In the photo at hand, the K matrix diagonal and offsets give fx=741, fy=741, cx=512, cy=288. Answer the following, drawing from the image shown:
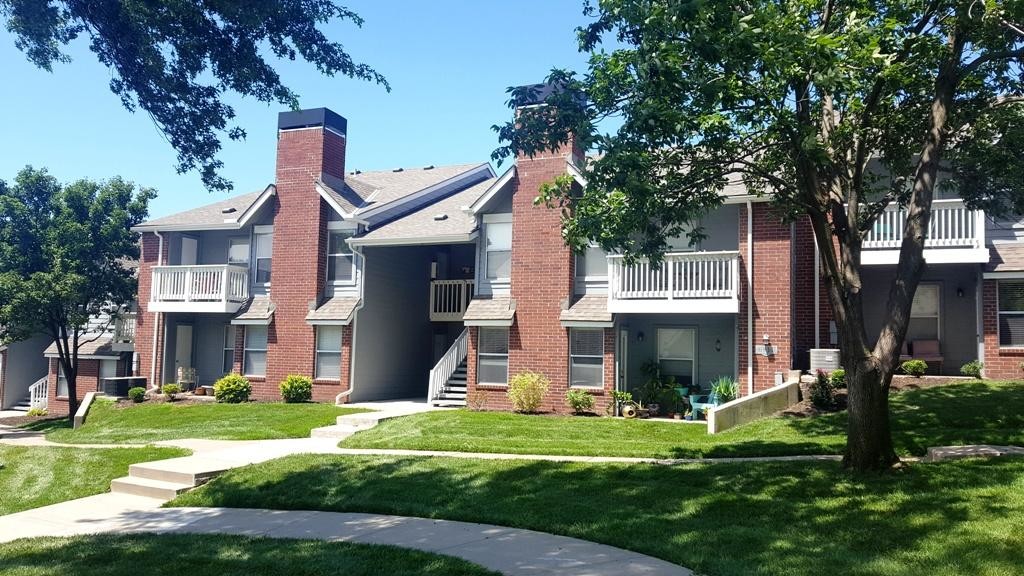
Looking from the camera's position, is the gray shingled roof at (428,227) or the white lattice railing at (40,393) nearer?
the gray shingled roof at (428,227)

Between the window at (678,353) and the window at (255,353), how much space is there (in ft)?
40.5

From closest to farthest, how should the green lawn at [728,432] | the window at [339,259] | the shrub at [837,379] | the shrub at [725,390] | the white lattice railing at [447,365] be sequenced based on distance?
the green lawn at [728,432] < the shrub at [837,379] < the shrub at [725,390] < the white lattice railing at [447,365] < the window at [339,259]


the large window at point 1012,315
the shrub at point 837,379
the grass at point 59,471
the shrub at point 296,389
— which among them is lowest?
the grass at point 59,471

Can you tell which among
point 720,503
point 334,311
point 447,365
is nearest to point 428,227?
point 334,311

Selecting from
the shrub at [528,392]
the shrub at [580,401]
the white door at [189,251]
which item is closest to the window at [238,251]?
the white door at [189,251]

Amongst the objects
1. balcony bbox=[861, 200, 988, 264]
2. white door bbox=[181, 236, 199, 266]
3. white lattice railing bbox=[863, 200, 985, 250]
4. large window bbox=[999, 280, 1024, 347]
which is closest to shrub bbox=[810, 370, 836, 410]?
white lattice railing bbox=[863, 200, 985, 250]

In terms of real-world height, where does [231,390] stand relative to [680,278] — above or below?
below

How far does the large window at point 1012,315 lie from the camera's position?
1675 cm

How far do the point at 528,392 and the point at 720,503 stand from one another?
10368 mm

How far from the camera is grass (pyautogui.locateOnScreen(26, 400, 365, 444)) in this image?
54.5ft

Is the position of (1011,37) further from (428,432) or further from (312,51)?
(428,432)

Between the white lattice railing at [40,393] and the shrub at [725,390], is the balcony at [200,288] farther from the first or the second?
the shrub at [725,390]

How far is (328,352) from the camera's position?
22516mm

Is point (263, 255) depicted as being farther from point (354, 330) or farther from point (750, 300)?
point (750, 300)
